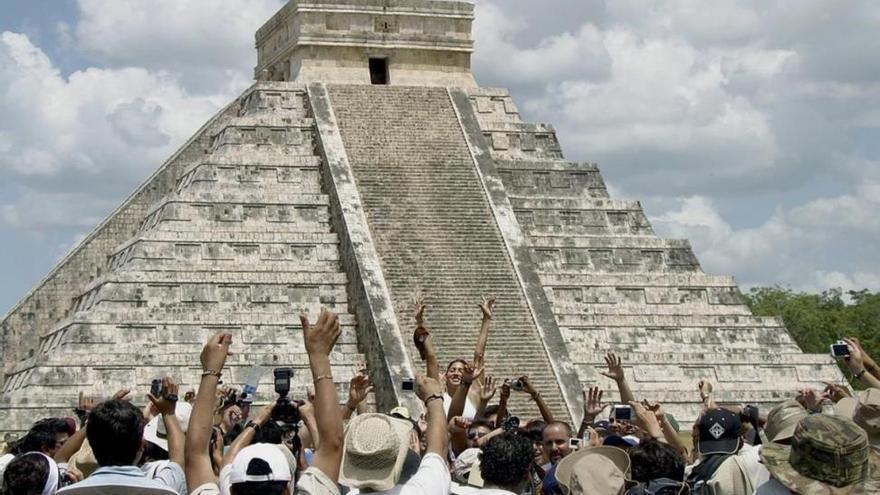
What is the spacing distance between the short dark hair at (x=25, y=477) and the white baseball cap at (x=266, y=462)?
3.95 ft

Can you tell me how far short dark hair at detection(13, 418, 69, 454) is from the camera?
354 inches

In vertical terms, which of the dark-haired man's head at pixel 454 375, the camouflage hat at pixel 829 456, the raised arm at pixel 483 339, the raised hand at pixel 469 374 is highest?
the raised arm at pixel 483 339

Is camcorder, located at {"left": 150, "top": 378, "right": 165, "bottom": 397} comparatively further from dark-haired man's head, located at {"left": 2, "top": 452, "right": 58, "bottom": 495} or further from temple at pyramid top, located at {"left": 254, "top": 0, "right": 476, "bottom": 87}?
temple at pyramid top, located at {"left": 254, "top": 0, "right": 476, "bottom": 87}

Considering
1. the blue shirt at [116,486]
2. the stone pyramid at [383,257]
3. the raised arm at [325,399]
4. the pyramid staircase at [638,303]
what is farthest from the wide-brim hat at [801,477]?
the pyramid staircase at [638,303]

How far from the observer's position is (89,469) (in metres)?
8.71

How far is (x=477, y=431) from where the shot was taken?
1027 centimetres

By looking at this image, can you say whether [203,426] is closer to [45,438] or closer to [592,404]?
[45,438]

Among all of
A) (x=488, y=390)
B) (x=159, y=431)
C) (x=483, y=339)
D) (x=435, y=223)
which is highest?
(x=435, y=223)

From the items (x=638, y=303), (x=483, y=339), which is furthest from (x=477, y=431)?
(x=638, y=303)

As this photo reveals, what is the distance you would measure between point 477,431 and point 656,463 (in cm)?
266

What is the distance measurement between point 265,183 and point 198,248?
2177 mm

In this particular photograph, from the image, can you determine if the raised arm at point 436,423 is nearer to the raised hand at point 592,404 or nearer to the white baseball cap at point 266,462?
the white baseball cap at point 266,462

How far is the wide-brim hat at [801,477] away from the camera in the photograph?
5.30 m

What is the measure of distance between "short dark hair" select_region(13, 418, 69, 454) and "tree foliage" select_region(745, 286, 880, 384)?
41.9 m
